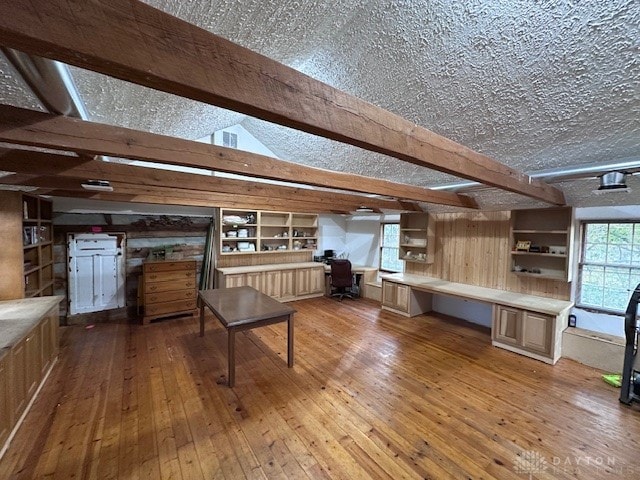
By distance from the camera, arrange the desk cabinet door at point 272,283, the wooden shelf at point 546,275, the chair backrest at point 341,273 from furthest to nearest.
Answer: the chair backrest at point 341,273 < the desk cabinet door at point 272,283 < the wooden shelf at point 546,275

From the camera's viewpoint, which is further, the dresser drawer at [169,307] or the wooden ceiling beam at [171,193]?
the dresser drawer at [169,307]

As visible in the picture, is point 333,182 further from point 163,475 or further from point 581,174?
point 163,475

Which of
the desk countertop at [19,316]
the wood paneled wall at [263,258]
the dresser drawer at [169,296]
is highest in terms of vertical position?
the wood paneled wall at [263,258]

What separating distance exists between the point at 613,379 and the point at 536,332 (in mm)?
748

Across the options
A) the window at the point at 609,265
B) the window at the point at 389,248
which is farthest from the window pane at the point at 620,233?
the window at the point at 389,248

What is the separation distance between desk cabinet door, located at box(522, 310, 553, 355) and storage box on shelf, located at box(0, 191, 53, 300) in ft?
20.3

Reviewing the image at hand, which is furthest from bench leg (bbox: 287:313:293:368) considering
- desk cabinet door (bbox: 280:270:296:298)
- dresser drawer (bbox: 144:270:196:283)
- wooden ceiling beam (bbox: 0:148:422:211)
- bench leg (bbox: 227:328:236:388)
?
desk cabinet door (bbox: 280:270:296:298)

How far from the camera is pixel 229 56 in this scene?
0.83 meters

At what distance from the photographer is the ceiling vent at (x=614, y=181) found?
217 cm

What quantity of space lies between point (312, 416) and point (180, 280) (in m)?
3.48

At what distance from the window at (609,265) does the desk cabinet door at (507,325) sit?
3.03 ft

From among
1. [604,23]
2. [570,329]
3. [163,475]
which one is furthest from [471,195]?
[163,475]

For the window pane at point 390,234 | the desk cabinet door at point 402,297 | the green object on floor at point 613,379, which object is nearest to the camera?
the green object on floor at point 613,379

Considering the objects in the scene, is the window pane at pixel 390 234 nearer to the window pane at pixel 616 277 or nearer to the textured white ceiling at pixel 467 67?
the window pane at pixel 616 277
